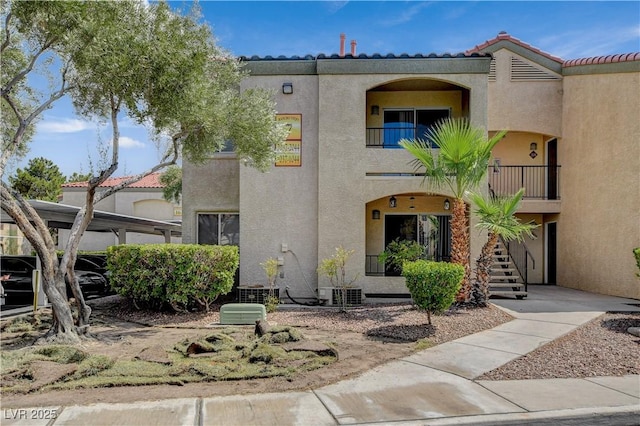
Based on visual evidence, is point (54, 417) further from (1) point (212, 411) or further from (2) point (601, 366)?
(2) point (601, 366)

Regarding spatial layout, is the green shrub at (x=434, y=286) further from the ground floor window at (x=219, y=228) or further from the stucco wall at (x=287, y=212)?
the ground floor window at (x=219, y=228)

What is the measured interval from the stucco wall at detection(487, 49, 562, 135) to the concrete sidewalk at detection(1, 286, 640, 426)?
36.2 feet

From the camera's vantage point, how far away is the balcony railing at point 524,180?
52.5ft

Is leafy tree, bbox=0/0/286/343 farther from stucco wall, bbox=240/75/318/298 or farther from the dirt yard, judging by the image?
stucco wall, bbox=240/75/318/298

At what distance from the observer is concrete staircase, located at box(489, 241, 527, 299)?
40.1ft

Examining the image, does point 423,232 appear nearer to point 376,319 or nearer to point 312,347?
point 376,319

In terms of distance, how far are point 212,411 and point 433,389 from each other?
2.76 metres

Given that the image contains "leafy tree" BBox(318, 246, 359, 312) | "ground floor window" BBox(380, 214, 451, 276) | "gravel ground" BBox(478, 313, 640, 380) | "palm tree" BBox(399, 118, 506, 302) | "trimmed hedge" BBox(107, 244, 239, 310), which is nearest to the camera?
"gravel ground" BBox(478, 313, 640, 380)

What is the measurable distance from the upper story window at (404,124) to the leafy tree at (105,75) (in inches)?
228

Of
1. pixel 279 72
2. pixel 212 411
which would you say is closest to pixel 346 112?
pixel 279 72

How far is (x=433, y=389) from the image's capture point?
5523 mm

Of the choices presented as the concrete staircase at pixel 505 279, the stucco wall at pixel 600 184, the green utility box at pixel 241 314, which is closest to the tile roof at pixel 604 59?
the stucco wall at pixel 600 184

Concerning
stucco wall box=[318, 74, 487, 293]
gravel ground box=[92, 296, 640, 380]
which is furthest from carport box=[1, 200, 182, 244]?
stucco wall box=[318, 74, 487, 293]

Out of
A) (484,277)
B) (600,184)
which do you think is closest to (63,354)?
(484,277)
